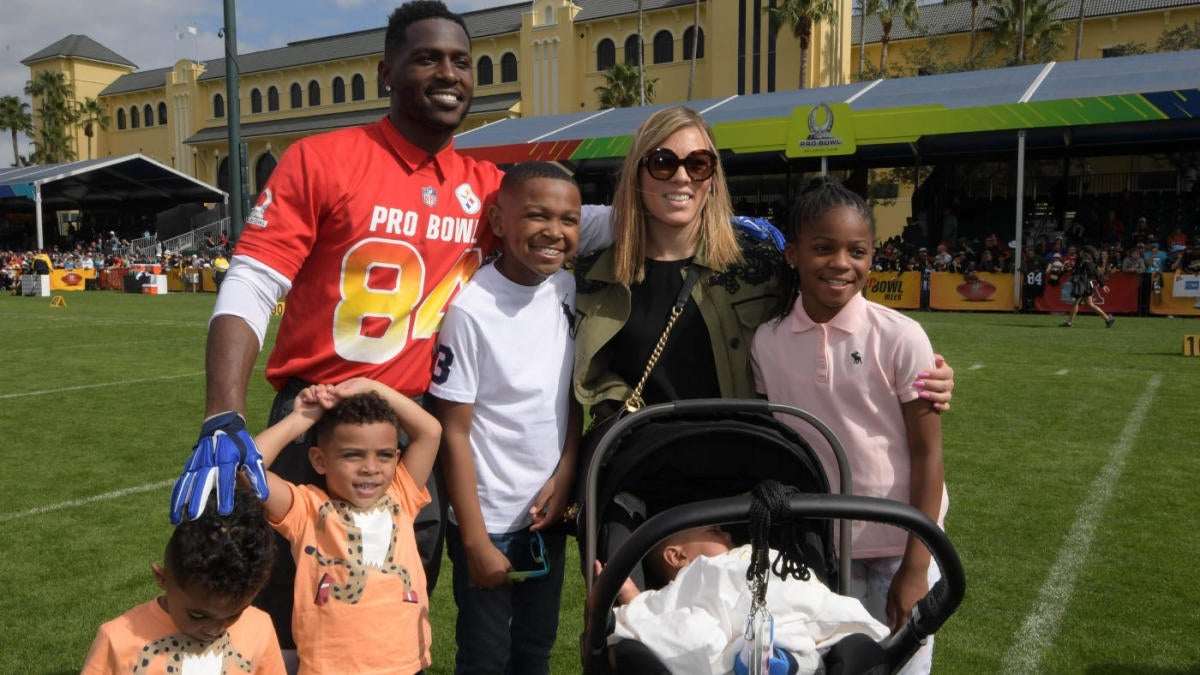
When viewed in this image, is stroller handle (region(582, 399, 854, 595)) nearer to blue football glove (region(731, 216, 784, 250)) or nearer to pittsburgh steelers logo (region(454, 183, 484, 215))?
blue football glove (region(731, 216, 784, 250))

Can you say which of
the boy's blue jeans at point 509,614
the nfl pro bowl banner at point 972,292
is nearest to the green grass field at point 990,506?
the boy's blue jeans at point 509,614

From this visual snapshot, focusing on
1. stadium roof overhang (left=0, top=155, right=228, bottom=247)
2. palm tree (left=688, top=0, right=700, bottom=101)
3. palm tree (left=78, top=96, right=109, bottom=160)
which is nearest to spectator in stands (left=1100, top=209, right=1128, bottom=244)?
palm tree (left=688, top=0, right=700, bottom=101)

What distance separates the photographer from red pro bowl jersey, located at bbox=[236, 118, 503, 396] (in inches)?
101

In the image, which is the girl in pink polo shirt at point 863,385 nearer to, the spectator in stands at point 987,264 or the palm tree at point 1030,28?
the spectator in stands at point 987,264

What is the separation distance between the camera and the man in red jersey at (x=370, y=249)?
98.9 inches

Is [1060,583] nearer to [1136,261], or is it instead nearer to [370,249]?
[370,249]

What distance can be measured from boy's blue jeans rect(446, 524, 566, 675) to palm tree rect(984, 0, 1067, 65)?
164ft

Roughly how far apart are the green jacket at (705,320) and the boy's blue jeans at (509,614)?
52 cm

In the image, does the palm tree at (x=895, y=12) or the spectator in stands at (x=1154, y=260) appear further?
the palm tree at (x=895, y=12)

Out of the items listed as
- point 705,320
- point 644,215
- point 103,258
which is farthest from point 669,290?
point 103,258

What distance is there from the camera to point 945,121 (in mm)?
21438

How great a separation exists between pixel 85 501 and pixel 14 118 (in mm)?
82615

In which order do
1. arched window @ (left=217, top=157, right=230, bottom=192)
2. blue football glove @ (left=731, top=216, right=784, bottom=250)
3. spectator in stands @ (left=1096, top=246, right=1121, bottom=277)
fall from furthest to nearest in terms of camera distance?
arched window @ (left=217, top=157, right=230, bottom=192) < spectator in stands @ (left=1096, top=246, right=1121, bottom=277) < blue football glove @ (left=731, top=216, right=784, bottom=250)

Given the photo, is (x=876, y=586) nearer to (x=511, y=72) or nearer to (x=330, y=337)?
(x=330, y=337)
